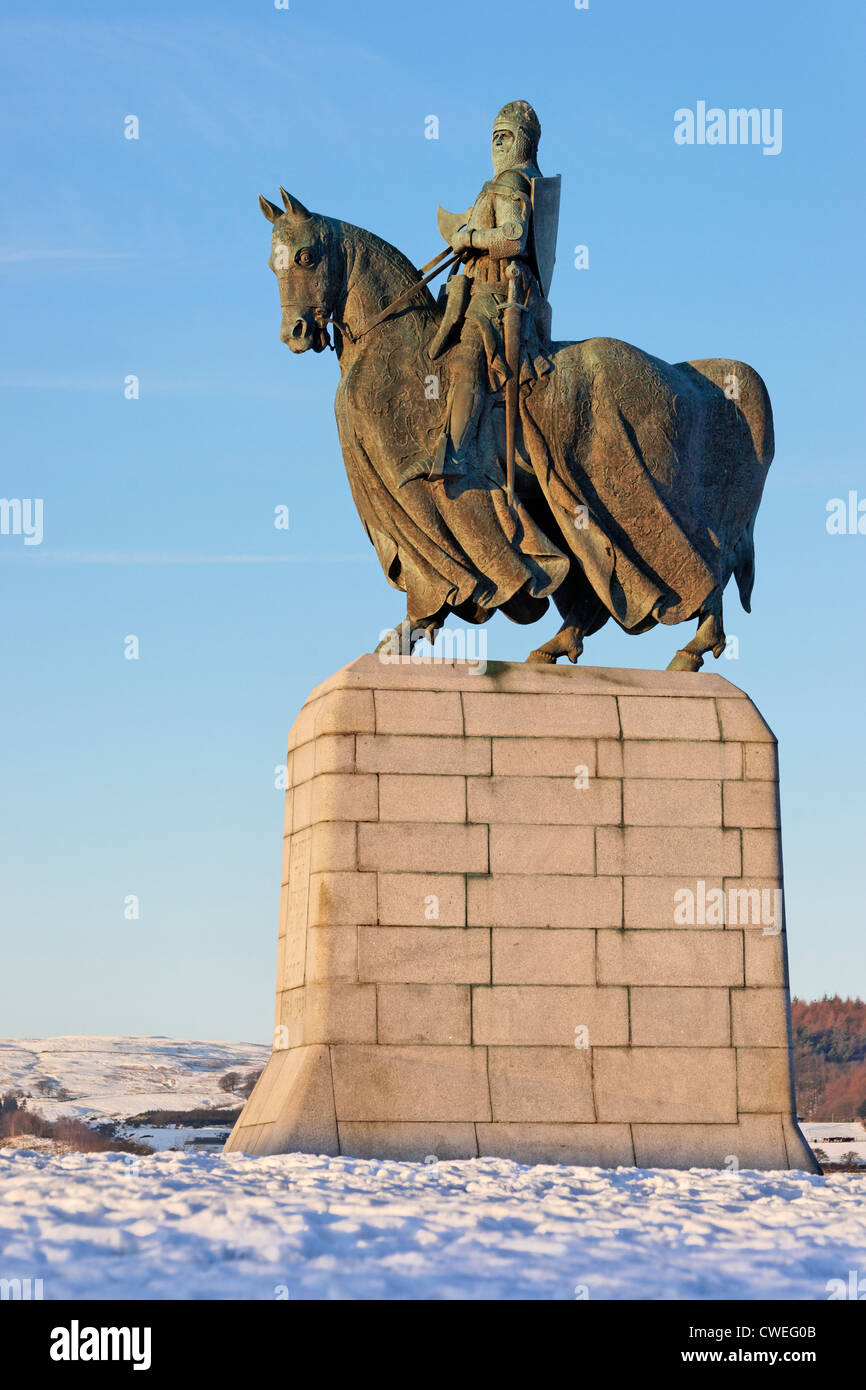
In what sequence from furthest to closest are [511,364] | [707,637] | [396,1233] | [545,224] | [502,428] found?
[707,637], [545,224], [502,428], [511,364], [396,1233]

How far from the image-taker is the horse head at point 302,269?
597 inches

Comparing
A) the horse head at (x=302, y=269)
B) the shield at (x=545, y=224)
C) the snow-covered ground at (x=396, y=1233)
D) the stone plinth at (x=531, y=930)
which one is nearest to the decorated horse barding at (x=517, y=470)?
the horse head at (x=302, y=269)

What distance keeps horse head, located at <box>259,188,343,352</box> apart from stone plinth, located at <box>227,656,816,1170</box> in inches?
119

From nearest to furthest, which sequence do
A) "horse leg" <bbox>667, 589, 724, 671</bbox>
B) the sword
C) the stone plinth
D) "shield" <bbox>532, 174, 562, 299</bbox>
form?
the stone plinth
the sword
"shield" <bbox>532, 174, 562, 299</bbox>
"horse leg" <bbox>667, 589, 724, 671</bbox>

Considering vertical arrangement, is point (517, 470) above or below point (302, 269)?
below

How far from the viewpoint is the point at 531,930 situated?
557 inches

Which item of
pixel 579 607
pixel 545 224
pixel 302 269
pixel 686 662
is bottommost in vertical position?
pixel 686 662

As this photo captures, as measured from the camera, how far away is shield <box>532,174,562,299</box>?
607 inches

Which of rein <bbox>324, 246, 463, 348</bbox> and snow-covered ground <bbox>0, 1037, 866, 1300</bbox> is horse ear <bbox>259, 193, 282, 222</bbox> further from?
snow-covered ground <bbox>0, 1037, 866, 1300</bbox>

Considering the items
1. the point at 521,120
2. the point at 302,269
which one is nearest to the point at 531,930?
the point at 302,269

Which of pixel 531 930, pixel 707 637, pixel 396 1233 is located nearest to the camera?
pixel 396 1233

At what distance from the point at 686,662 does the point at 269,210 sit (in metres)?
5.40

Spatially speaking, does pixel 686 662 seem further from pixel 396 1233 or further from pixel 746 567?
pixel 396 1233

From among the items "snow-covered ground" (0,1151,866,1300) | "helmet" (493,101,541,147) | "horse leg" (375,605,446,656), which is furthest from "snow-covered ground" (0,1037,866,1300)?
"helmet" (493,101,541,147)
